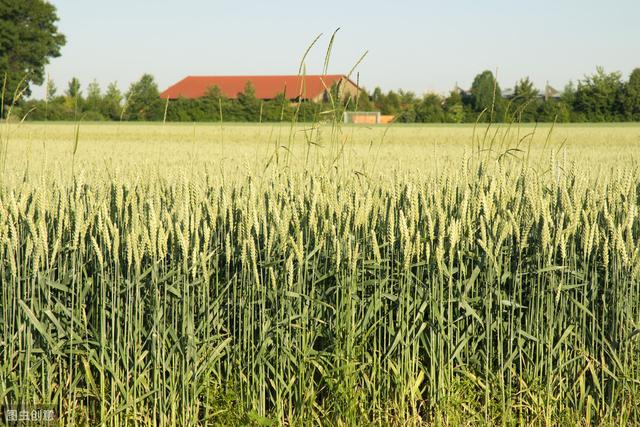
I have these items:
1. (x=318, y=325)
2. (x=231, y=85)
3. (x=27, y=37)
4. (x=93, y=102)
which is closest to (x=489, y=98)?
(x=93, y=102)

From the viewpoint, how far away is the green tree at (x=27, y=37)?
1954 inches

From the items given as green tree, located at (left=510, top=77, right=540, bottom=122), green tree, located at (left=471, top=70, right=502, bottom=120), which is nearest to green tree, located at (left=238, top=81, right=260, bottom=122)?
green tree, located at (left=471, top=70, right=502, bottom=120)

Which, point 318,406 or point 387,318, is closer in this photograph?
point 318,406

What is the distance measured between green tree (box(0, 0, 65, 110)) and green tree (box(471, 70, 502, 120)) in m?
27.8

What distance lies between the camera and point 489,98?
20047mm

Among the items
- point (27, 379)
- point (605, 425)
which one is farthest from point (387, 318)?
point (27, 379)

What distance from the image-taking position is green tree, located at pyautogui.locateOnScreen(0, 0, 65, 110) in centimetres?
4962

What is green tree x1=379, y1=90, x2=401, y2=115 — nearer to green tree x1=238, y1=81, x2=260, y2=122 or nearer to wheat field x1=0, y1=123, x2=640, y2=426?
green tree x1=238, y1=81, x2=260, y2=122

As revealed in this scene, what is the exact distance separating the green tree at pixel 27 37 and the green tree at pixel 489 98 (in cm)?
2781

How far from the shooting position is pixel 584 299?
3.30m

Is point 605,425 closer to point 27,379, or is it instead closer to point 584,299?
point 584,299

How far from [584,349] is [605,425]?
324 mm

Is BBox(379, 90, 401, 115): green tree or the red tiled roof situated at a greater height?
the red tiled roof

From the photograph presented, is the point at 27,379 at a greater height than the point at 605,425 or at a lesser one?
greater
